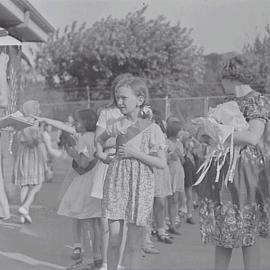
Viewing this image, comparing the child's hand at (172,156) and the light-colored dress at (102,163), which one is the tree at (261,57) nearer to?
the light-colored dress at (102,163)

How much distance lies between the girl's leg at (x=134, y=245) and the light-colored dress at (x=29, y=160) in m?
1.88

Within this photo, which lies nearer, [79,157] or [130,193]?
[130,193]

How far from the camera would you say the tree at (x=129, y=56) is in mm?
3654

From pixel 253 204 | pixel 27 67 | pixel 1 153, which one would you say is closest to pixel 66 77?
pixel 27 67

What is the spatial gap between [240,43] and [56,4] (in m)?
1.13

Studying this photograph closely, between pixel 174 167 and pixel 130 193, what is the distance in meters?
1.20

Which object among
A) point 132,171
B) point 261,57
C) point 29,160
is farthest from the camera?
point 29,160

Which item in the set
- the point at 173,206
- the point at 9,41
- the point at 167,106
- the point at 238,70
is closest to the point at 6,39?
the point at 9,41

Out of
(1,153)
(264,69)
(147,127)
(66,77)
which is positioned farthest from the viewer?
(1,153)

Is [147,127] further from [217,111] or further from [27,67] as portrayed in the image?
[27,67]

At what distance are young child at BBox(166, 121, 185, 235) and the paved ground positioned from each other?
0.75ft

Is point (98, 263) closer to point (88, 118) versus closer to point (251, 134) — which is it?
point (88, 118)

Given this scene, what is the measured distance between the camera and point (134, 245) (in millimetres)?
3146

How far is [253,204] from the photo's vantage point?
294 centimetres
